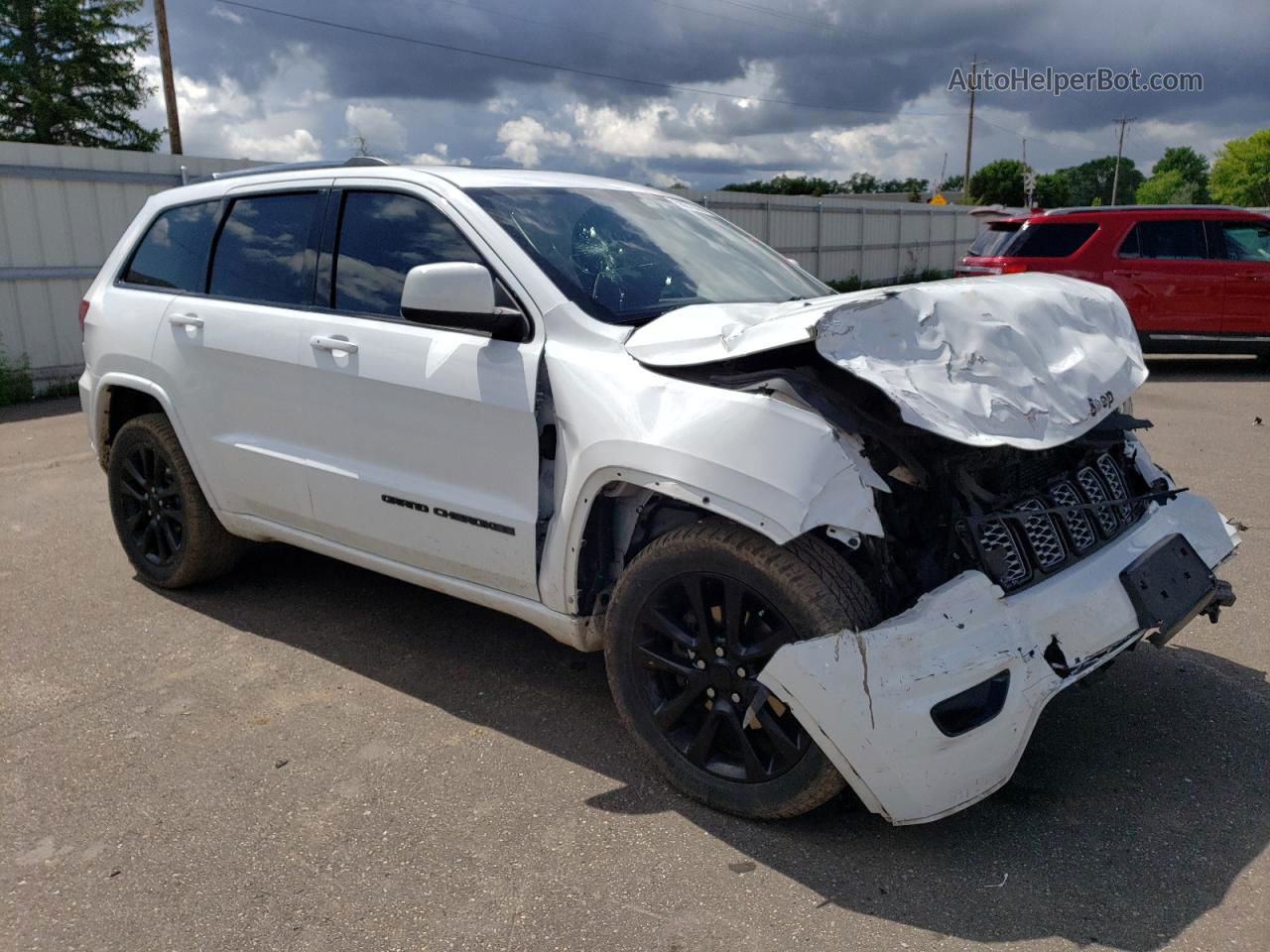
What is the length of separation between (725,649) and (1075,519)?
1.20 m

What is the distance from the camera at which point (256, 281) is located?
14.1ft

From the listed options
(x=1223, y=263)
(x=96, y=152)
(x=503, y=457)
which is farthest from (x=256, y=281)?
(x=1223, y=263)

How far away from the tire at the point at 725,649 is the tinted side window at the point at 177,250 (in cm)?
265

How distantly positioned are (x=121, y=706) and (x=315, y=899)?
154 centimetres

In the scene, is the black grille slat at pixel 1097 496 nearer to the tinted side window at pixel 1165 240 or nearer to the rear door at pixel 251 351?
the rear door at pixel 251 351

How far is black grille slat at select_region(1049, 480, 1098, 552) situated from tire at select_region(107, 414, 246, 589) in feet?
11.3

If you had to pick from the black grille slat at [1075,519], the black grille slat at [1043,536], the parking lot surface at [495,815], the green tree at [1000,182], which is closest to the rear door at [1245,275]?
the parking lot surface at [495,815]

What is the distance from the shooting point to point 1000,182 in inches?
4279

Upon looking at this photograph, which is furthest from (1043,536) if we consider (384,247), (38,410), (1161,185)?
(1161,185)

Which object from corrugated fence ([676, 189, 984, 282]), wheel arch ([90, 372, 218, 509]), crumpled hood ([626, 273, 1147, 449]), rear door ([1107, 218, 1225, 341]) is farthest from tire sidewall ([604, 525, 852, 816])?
corrugated fence ([676, 189, 984, 282])

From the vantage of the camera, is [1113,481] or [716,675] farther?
[1113,481]

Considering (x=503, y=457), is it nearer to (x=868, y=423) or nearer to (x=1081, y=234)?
(x=868, y=423)

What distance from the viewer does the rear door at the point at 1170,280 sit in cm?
Result: 1148

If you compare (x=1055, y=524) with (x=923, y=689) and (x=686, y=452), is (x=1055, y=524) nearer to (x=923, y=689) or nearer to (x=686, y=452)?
Result: (x=923, y=689)
